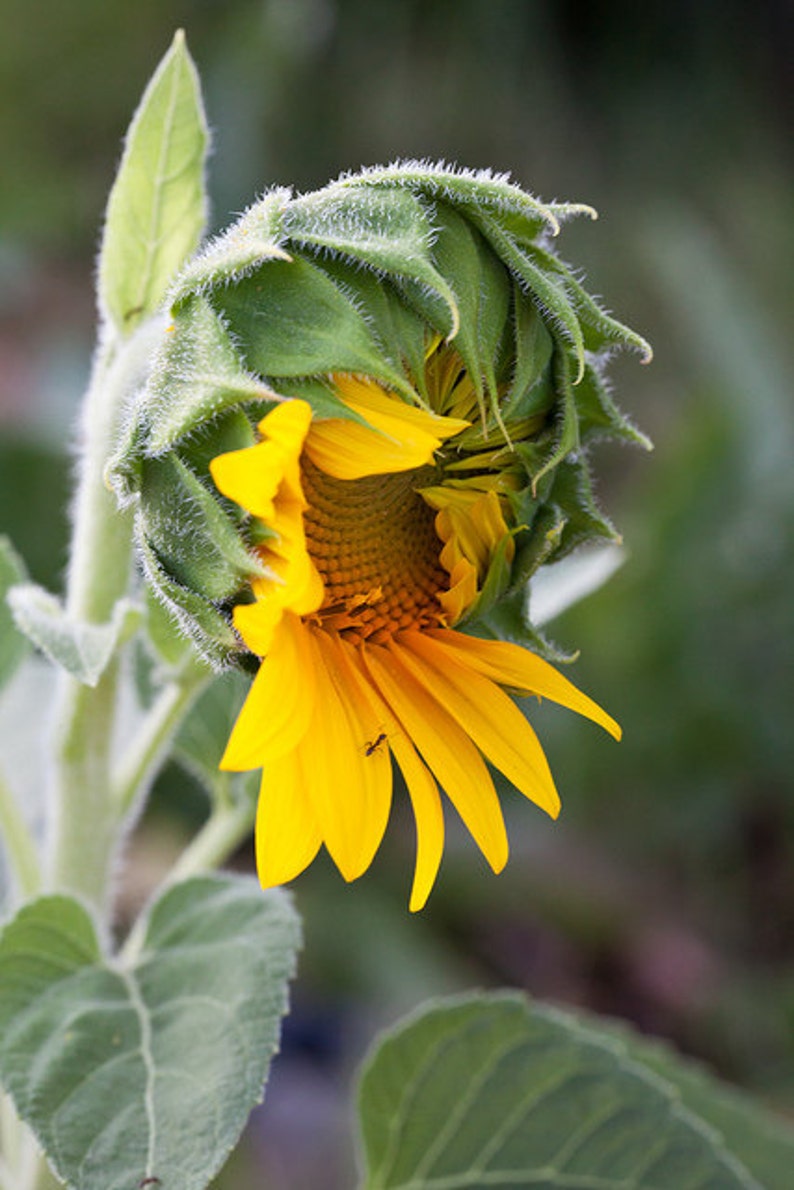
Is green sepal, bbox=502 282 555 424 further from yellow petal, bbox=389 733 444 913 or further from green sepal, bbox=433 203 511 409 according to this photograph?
yellow petal, bbox=389 733 444 913

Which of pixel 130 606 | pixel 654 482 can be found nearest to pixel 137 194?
pixel 130 606

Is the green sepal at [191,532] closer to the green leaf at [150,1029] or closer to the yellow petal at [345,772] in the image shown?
the yellow petal at [345,772]

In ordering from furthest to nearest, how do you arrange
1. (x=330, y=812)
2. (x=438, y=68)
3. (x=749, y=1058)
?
(x=438, y=68)
(x=749, y=1058)
(x=330, y=812)

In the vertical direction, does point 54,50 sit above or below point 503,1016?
above

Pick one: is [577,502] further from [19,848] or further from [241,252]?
[19,848]

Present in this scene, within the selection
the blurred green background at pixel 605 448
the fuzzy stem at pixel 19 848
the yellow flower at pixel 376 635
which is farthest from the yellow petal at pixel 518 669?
the blurred green background at pixel 605 448

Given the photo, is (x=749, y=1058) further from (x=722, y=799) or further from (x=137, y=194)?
(x=137, y=194)

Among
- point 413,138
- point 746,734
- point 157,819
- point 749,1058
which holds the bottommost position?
point 749,1058
